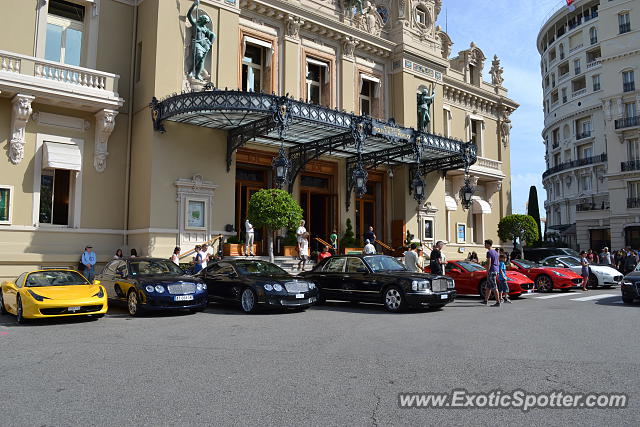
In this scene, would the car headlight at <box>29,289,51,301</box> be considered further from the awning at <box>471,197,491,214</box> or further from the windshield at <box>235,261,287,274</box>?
the awning at <box>471,197,491,214</box>

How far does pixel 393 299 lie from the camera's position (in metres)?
12.9

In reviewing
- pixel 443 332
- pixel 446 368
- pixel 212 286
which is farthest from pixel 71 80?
pixel 446 368

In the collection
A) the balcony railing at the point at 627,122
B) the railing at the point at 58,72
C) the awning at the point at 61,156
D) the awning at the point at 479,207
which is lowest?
the awning at the point at 479,207

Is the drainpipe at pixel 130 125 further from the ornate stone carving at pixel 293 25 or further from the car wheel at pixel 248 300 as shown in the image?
the car wheel at pixel 248 300

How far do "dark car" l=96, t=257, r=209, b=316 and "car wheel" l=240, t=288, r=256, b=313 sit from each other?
910mm

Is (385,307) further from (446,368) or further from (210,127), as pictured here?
(210,127)

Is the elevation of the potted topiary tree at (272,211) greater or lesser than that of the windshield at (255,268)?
greater

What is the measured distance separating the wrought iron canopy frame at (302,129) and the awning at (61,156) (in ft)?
9.79

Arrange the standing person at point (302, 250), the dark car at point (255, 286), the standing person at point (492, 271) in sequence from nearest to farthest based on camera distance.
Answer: the dark car at point (255, 286) → the standing person at point (492, 271) → the standing person at point (302, 250)

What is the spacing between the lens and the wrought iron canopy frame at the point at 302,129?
17.7 m

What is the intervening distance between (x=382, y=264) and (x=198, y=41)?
1153 cm

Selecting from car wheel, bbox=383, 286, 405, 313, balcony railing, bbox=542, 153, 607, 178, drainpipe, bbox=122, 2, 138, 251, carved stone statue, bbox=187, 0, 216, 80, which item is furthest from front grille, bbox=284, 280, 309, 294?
balcony railing, bbox=542, 153, 607, 178

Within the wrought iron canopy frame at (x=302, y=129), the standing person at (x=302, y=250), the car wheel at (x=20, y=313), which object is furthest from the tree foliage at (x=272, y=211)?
the car wheel at (x=20, y=313)

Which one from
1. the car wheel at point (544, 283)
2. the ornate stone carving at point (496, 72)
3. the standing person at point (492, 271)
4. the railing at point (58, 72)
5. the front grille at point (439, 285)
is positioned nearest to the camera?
the front grille at point (439, 285)
